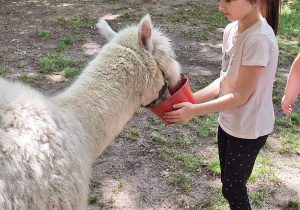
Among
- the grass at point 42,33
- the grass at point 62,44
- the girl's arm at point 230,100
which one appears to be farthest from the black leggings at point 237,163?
the grass at point 42,33

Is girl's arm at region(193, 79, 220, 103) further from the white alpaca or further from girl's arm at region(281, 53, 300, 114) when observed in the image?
girl's arm at region(281, 53, 300, 114)

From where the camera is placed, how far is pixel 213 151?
11.8 ft

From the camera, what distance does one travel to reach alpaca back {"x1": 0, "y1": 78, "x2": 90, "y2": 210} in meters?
1.59

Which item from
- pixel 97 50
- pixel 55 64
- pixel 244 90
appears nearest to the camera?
pixel 244 90

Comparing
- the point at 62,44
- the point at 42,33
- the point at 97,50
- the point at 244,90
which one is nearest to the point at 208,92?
the point at 244,90

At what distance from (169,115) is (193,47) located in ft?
13.6

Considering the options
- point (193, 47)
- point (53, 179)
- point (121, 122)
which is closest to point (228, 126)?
point (121, 122)

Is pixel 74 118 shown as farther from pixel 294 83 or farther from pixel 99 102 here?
pixel 294 83

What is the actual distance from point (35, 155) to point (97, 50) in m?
4.35

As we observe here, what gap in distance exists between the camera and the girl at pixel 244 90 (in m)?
1.91

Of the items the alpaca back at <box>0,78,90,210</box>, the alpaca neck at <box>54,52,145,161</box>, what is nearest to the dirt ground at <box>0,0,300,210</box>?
the alpaca neck at <box>54,52,145,161</box>

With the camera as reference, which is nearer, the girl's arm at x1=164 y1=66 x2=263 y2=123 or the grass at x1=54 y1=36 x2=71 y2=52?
the girl's arm at x1=164 y1=66 x2=263 y2=123

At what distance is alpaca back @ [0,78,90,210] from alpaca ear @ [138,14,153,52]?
658 mm

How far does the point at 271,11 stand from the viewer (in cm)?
205
